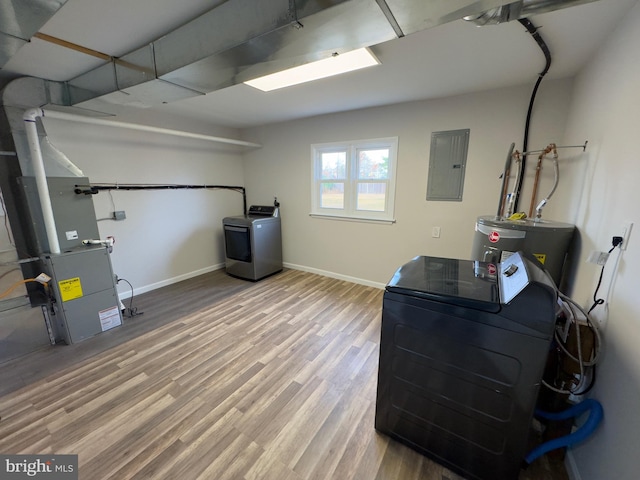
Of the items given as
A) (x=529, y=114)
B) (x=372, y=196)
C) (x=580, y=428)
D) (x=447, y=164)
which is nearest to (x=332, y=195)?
(x=372, y=196)

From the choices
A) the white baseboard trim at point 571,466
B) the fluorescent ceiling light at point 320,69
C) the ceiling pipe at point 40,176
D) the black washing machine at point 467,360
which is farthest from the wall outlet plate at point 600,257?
the ceiling pipe at point 40,176

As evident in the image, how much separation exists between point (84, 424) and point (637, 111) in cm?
353

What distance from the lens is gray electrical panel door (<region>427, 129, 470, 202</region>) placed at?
9.12 feet

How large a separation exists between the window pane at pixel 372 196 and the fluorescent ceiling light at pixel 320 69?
1.64 metres

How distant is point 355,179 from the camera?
3598 mm

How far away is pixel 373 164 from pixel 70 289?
11.8ft

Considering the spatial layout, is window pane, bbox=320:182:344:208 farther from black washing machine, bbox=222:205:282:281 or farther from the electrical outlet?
the electrical outlet

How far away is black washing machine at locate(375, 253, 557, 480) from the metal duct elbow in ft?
3.79

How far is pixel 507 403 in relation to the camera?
109cm

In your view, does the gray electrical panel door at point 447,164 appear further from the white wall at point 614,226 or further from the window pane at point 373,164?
the white wall at point 614,226

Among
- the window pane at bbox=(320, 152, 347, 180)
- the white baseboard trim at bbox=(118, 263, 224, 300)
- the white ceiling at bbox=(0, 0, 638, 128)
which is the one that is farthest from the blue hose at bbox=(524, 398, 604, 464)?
the white baseboard trim at bbox=(118, 263, 224, 300)

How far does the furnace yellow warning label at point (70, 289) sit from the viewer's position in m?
2.23

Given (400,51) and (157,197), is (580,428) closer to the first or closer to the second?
(400,51)

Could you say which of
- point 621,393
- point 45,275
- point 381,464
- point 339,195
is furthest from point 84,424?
point 339,195
